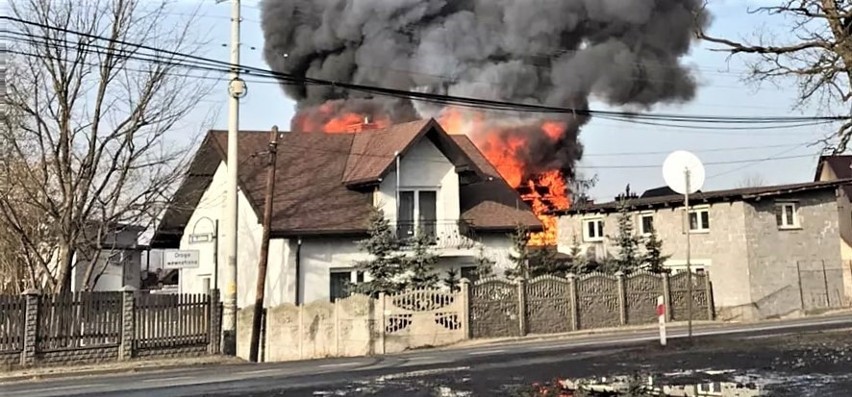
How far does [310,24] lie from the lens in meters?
59.9

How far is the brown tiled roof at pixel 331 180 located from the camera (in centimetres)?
2769

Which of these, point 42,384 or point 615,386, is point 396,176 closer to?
point 42,384

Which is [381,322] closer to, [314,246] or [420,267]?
[420,267]

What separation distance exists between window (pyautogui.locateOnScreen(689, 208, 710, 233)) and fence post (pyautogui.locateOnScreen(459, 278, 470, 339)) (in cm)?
1480

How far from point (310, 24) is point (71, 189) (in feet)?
134

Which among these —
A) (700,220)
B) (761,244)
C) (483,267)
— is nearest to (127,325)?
(483,267)

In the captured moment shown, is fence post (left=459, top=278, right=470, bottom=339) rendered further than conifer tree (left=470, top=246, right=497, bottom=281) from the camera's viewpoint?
No

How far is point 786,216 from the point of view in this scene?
3438 cm

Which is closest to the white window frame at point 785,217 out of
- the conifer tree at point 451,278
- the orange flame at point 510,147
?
A: the conifer tree at point 451,278

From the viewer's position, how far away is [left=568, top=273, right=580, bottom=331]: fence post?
83.8ft

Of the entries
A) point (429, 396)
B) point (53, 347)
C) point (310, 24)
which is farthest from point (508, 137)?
point (429, 396)

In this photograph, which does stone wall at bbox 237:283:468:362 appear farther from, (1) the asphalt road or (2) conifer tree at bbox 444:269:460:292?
(1) the asphalt road

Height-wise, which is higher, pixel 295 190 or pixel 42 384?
pixel 295 190

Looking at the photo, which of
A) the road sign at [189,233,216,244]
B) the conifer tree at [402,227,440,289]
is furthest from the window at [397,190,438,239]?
the road sign at [189,233,216,244]
